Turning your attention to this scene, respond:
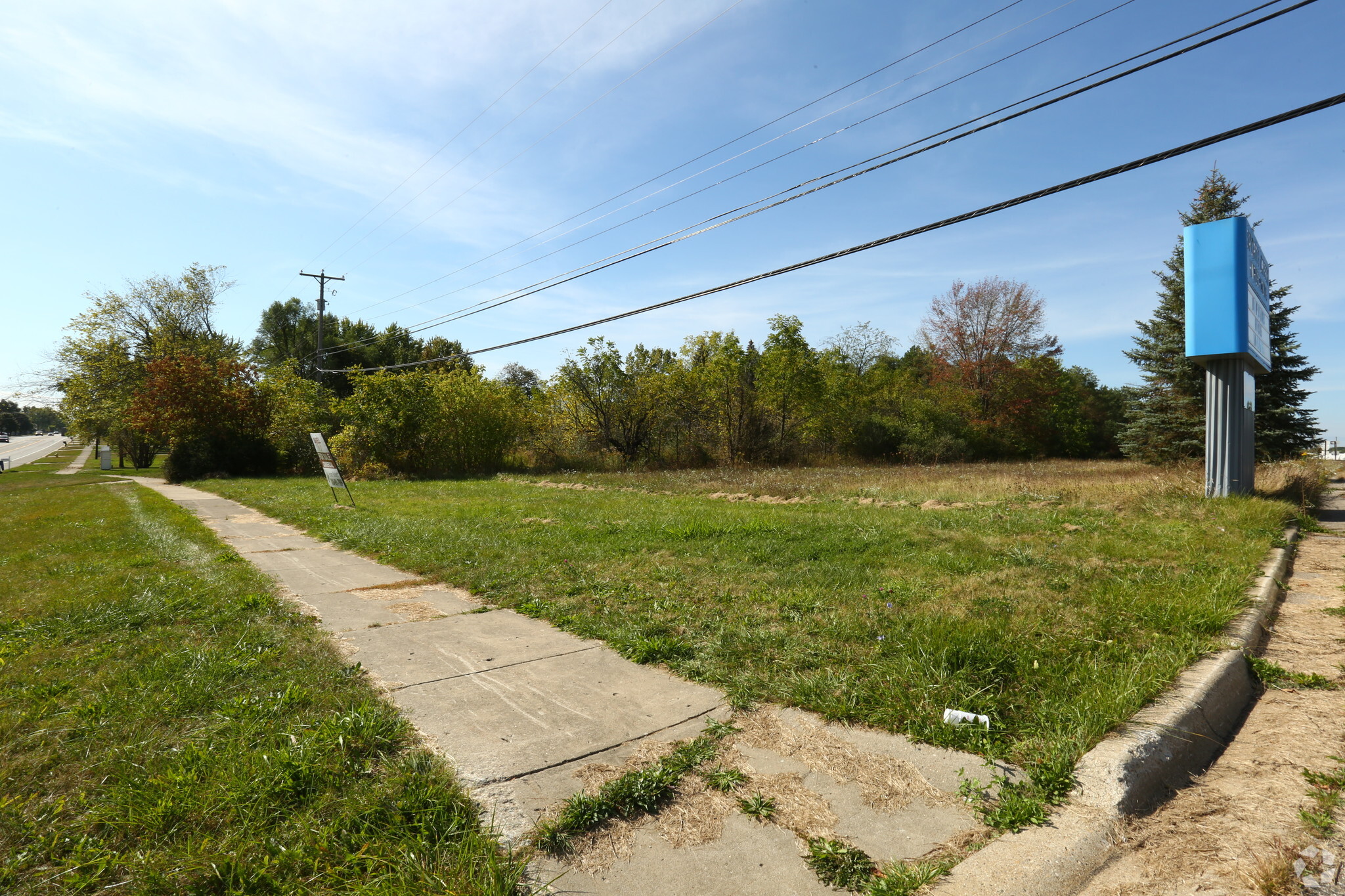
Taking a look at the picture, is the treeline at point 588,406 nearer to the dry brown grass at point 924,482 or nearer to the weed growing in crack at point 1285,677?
the dry brown grass at point 924,482

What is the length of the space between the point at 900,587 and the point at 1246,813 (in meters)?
3.21

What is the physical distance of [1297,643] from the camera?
4559 mm

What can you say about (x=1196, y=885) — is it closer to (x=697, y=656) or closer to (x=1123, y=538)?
(x=697, y=656)

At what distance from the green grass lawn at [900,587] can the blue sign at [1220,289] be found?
241cm

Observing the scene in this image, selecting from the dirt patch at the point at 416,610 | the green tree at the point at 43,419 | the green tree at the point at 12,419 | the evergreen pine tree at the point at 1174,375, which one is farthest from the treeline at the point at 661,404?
the green tree at the point at 43,419

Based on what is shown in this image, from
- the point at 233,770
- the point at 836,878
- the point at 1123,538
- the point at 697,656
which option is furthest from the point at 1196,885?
the point at 1123,538

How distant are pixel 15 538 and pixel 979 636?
13.2 m

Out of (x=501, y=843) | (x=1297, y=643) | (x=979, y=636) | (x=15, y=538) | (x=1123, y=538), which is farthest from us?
(x=15, y=538)

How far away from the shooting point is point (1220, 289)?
1021cm

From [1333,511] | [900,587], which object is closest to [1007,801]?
[900,587]

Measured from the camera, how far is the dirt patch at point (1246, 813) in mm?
2242

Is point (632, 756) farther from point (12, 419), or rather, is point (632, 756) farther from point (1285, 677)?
point (12, 419)

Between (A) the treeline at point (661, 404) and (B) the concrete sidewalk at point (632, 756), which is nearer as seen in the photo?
(B) the concrete sidewalk at point (632, 756)

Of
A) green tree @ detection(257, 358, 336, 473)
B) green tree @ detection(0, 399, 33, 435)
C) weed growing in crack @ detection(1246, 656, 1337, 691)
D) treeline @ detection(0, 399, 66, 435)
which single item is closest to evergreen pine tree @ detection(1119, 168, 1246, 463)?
weed growing in crack @ detection(1246, 656, 1337, 691)
